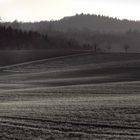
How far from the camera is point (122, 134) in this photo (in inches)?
509

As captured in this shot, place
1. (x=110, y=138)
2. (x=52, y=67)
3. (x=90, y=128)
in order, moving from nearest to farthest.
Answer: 1. (x=110, y=138)
2. (x=90, y=128)
3. (x=52, y=67)

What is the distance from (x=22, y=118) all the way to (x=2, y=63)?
5518 centimetres

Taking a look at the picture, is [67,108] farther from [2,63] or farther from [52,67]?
[2,63]

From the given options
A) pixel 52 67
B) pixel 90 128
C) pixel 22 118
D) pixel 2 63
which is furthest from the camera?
pixel 2 63

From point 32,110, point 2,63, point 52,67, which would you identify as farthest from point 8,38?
point 32,110

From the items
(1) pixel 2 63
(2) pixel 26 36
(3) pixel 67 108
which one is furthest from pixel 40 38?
(3) pixel 67 108

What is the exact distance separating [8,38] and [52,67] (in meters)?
59.0

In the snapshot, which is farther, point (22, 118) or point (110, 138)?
point (22, 118)

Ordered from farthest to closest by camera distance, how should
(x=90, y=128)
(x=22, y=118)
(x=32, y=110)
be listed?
(x=32, y=110), (x=22, y=118), (x=90, y=128)

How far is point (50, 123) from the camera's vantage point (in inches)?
569

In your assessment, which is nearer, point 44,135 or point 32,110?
point 44,135

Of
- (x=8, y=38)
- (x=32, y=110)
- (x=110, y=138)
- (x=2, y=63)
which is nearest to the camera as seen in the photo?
(x=110, y=138)

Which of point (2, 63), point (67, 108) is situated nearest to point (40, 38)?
point (2, 63)

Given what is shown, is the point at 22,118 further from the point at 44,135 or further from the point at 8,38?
the point at 8,38
